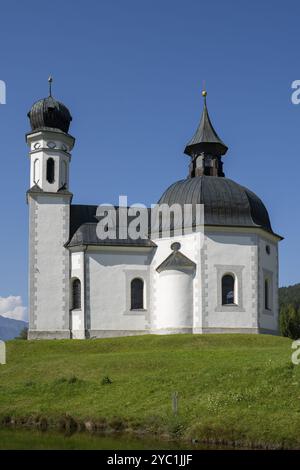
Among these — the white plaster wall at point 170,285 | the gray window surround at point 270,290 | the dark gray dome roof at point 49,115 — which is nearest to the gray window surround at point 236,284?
the white plaster wall at point 170,285

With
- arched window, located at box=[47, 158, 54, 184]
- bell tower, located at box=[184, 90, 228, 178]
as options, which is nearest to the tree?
bell tower, located at box=[184, 90, 228, 178]

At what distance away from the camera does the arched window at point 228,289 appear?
44.1 metres

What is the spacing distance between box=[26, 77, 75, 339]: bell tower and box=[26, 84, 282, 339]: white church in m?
0.06

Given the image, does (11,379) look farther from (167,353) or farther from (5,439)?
(5,439)

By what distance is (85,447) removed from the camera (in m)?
21.4

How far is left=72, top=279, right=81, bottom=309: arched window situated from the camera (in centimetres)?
4527

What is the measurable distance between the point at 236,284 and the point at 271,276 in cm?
352

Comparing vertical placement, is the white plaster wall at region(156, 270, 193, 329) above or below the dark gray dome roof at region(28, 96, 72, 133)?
below

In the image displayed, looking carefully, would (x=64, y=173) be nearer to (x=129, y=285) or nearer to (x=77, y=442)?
(x=129, y=285)

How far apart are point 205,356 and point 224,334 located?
9.31 metres

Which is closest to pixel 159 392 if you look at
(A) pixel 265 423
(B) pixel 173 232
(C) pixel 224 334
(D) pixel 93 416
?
(D) pixel 93 416

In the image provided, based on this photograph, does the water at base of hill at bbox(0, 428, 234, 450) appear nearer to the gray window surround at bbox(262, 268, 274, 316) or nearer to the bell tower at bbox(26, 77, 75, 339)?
the bell tower at bbox(26, 77, 75, 339)

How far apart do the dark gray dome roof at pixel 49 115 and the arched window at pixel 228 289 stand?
48.3 ft

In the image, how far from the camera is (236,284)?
43.8 metres
